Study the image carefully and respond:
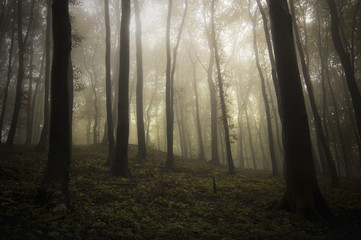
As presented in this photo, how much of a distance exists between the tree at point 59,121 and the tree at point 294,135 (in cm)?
606

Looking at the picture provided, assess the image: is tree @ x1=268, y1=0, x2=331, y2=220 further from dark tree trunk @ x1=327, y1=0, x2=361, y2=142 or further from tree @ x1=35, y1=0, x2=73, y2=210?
dark tree trunk @ x1=327, y1=0, x2=361, y2=142

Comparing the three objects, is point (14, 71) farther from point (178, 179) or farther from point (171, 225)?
point (171, 225)

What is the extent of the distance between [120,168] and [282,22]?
850 cm

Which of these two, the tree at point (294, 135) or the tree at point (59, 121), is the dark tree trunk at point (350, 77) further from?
the tree at point (59, 121)

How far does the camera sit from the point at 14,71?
85.1 ft

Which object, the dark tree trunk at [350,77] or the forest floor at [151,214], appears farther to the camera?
the dark tree trunk at [350,77]

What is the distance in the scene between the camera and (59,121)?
16.8 feet

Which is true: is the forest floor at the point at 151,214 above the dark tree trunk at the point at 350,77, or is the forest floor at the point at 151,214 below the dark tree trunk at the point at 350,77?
below

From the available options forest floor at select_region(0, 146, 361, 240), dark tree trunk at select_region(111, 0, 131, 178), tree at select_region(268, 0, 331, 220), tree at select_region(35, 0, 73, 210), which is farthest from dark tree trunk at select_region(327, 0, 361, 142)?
tree at select_region(35, 0, 73, 210)

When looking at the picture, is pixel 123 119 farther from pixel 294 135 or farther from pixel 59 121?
pixel 294 135

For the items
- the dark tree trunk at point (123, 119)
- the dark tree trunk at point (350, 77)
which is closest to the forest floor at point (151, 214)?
the dark tree trunk at point (123, 119)

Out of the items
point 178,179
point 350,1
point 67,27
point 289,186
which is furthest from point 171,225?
point 350,1

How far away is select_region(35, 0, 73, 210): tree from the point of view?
483cm

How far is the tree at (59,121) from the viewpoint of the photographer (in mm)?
4828
